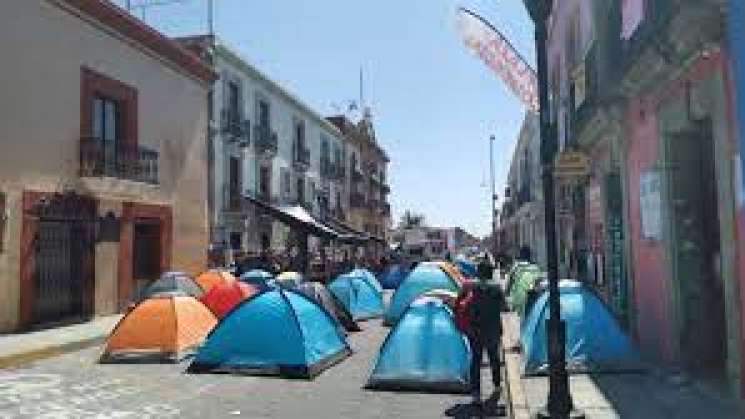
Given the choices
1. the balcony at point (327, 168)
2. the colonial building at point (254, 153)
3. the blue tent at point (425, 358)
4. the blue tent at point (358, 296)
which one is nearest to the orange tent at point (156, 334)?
the blue tent at point (425, 358)

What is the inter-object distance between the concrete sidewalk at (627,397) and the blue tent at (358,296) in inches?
411

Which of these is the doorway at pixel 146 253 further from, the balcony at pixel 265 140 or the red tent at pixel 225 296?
the balcony at pixel 265 140

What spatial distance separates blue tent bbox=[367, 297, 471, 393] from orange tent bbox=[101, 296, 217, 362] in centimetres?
398

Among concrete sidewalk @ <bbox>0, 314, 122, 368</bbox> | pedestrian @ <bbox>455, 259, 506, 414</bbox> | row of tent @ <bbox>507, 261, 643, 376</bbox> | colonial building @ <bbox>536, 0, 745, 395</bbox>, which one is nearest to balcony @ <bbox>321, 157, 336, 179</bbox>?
concrete sidewalk @ <bbox>0, 314, 122, 368</bbox>

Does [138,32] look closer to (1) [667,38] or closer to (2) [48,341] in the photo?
(2) [48,341]

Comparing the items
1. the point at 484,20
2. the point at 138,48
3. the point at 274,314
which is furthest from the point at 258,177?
the point at 484,20

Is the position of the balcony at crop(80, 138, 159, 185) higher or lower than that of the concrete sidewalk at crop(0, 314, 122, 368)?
higher

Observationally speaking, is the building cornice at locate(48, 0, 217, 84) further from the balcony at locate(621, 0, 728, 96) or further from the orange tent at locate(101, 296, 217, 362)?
the balcony at locate(621, 0, 728, 96)

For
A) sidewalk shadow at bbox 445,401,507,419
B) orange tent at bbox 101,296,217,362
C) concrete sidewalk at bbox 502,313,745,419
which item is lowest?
sidewalk shadow at bbox 445,401,507,419

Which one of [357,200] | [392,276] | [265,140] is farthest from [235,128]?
[357,200]

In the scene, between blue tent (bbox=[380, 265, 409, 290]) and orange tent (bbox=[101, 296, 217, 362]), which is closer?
orange tent (bbox=[101, 296, 217, 362])

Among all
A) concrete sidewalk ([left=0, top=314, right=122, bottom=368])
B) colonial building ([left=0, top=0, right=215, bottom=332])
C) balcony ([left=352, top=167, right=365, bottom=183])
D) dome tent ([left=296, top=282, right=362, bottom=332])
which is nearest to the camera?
concrete sidewalk ([left=0, top=314, right=122, bottom=368])

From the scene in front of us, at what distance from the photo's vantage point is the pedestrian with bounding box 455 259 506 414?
10555 millimetres

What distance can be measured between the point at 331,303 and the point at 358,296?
15.1ft
